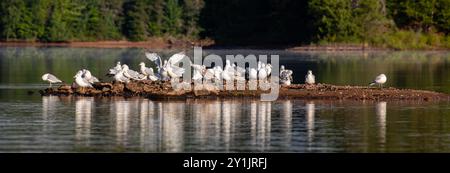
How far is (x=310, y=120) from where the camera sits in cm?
3000

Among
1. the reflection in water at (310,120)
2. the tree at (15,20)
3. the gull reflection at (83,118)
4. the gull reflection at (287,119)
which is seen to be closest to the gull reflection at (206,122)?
the gull reflection at (287,119)

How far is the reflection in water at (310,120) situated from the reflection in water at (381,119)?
1450mm

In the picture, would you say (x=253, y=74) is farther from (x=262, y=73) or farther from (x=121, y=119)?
(x=121, y=119)

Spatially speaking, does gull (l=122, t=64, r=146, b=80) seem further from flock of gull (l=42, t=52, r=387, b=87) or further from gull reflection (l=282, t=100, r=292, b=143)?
gull reflection (l=282, t=100, r=292, b=143)

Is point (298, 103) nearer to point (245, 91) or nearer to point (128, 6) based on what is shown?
point (245, 91)

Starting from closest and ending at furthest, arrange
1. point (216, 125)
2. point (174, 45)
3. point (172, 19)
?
point (216, 125) < point (174, 45) < point (172, 19)

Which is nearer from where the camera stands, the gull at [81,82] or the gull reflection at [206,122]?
the gull reflection at [206,122]

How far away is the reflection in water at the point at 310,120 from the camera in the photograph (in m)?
26.5

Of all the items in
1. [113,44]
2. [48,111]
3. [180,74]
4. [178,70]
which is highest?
[113,44]

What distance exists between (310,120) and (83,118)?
5351mm

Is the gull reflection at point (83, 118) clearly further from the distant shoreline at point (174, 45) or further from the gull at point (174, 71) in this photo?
the distant shoreline at point (174, 45)

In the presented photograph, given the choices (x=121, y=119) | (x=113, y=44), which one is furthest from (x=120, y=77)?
(x=113, y=44)

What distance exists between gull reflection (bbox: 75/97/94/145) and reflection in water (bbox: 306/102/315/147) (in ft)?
15.0

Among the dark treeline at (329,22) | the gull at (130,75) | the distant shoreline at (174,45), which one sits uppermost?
the dark treeline at (329,22)
